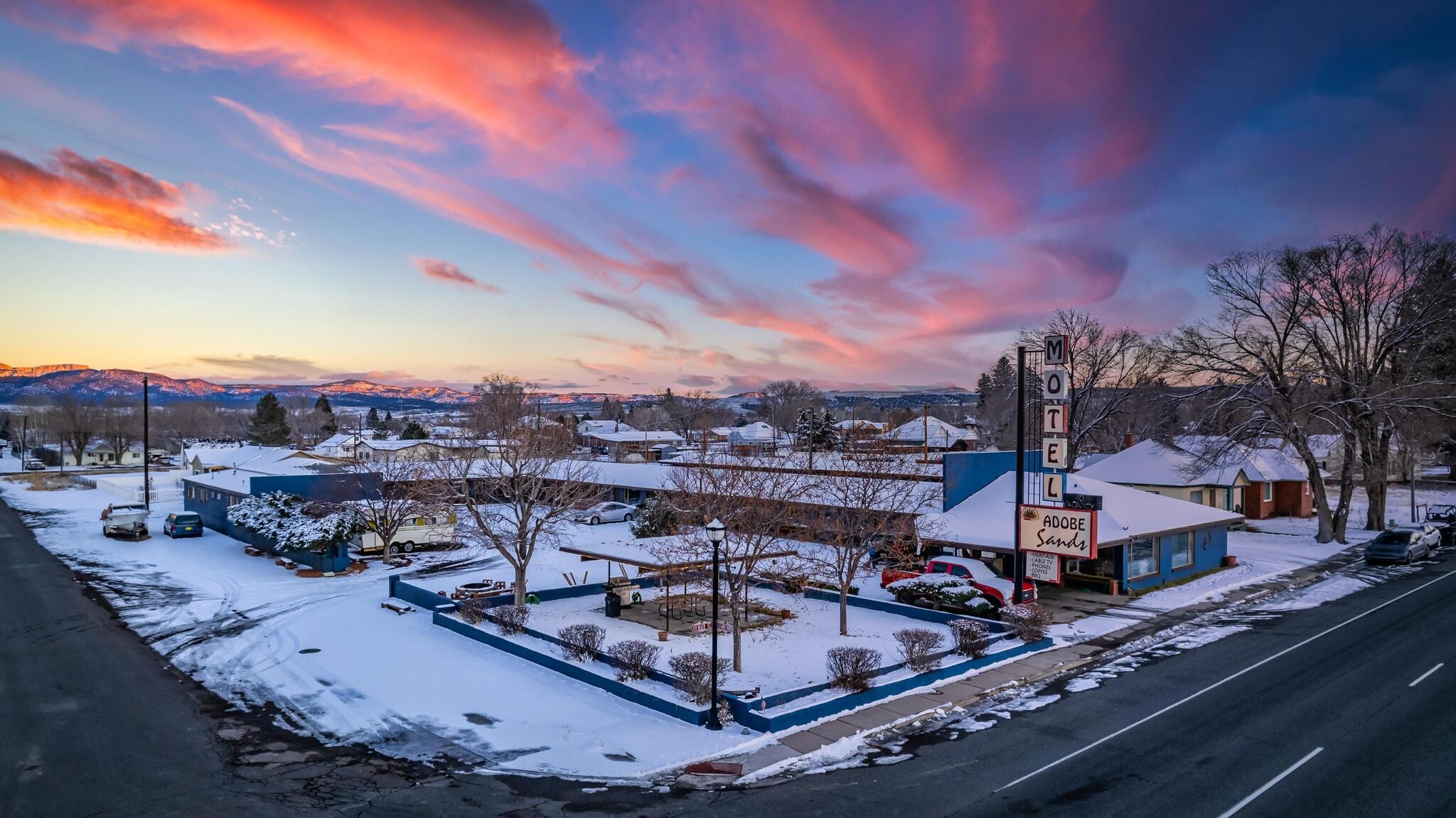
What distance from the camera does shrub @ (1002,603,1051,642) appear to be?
2020cm

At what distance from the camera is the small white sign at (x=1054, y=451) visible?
73.6ft

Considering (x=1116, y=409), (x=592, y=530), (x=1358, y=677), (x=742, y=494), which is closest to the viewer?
(x=1358, y=677)

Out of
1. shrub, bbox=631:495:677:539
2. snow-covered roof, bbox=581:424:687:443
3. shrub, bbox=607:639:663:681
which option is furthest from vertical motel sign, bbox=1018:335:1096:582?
snow-covered roof, bbox=581:424:687:443

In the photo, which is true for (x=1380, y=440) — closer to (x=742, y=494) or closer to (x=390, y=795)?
(x=742, y=494)

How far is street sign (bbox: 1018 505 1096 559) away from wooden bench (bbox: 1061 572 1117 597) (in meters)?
6.85

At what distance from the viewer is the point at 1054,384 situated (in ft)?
74.5

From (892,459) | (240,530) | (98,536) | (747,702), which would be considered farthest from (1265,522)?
(98,536)

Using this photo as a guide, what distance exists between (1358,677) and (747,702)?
14308 millimetres

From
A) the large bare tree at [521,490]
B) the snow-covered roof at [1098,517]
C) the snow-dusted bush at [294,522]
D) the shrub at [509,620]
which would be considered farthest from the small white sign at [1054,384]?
the snow-dusted bush at [294,522]

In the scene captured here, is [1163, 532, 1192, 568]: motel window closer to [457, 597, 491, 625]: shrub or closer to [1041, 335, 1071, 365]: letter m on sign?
[1041, 335, 1071, 365]: letter m on sign

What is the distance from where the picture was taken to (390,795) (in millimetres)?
11664

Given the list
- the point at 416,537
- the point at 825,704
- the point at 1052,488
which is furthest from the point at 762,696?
the point at 416,537

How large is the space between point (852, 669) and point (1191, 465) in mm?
36534

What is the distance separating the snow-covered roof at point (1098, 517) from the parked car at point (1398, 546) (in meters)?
6.47
